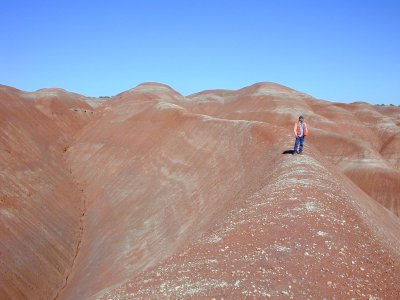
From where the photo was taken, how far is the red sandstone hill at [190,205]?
25.8 feet

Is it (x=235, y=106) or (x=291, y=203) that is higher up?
(x=235, y=106)

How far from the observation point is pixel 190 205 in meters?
20.4

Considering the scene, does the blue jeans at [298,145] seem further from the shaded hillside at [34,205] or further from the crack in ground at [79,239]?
the shaded hillside at [34,205]

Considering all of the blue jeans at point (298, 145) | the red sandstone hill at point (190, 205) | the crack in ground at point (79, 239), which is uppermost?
the blue jeans at point (298, 145)

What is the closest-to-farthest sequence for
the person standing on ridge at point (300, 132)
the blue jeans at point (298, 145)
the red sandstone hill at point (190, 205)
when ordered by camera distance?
the red sandstone hill at point (190, 205) → the person standing on ridge at point (300, 132) → the blue jeans at point (298, 145)

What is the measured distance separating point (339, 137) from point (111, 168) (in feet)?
68.5

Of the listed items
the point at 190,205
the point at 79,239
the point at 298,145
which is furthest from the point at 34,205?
the point at 298,145

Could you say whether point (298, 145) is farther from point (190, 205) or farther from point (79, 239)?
point (79, 239)

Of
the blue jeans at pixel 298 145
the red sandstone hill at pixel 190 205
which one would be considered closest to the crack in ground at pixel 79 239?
the red sandstone hill at pixel 190 205

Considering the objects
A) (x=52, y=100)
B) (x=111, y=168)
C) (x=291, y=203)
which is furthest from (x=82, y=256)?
(x=52, y=100)

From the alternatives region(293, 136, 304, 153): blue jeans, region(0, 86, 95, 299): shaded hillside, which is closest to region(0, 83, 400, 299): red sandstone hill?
region(0, 86, 95, 299): shaded hillside

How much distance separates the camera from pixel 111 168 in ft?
108

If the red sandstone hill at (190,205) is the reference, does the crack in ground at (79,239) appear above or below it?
below

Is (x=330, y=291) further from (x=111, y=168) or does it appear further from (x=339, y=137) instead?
(x=339, y=137)
